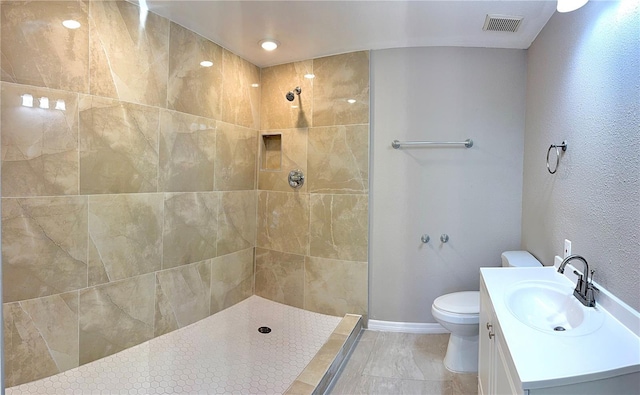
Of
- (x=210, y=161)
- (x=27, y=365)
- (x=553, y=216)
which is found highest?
(x=210, y=161)

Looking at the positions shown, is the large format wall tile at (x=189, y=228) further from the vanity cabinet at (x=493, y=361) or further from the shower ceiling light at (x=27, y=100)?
the vanity cabinet at (x=493, y=361)

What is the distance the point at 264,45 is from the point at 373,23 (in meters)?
0.87

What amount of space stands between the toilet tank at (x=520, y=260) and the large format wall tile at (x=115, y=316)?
7.70 ft

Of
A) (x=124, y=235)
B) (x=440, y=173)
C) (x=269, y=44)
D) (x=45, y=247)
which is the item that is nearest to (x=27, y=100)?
(x=45, y=247)

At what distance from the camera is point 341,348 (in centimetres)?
213

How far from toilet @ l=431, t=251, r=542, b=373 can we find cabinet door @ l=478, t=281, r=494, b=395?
15.3 inches

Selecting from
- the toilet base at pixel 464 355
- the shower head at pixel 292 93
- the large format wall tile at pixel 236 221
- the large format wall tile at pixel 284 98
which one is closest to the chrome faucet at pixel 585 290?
the toilet base at pixel 464 355

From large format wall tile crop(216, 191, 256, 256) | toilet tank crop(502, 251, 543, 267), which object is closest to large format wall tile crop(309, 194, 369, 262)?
large format wall tile crop(216, 191, 256, 256)

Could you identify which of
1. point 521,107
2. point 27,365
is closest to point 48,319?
point 27,365

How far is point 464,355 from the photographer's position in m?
2.03

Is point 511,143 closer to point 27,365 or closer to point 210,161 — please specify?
point 210,161

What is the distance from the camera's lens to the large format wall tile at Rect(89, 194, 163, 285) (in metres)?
1.83

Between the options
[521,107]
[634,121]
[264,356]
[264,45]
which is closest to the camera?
[634,121]

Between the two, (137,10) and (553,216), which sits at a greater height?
(137,10)
